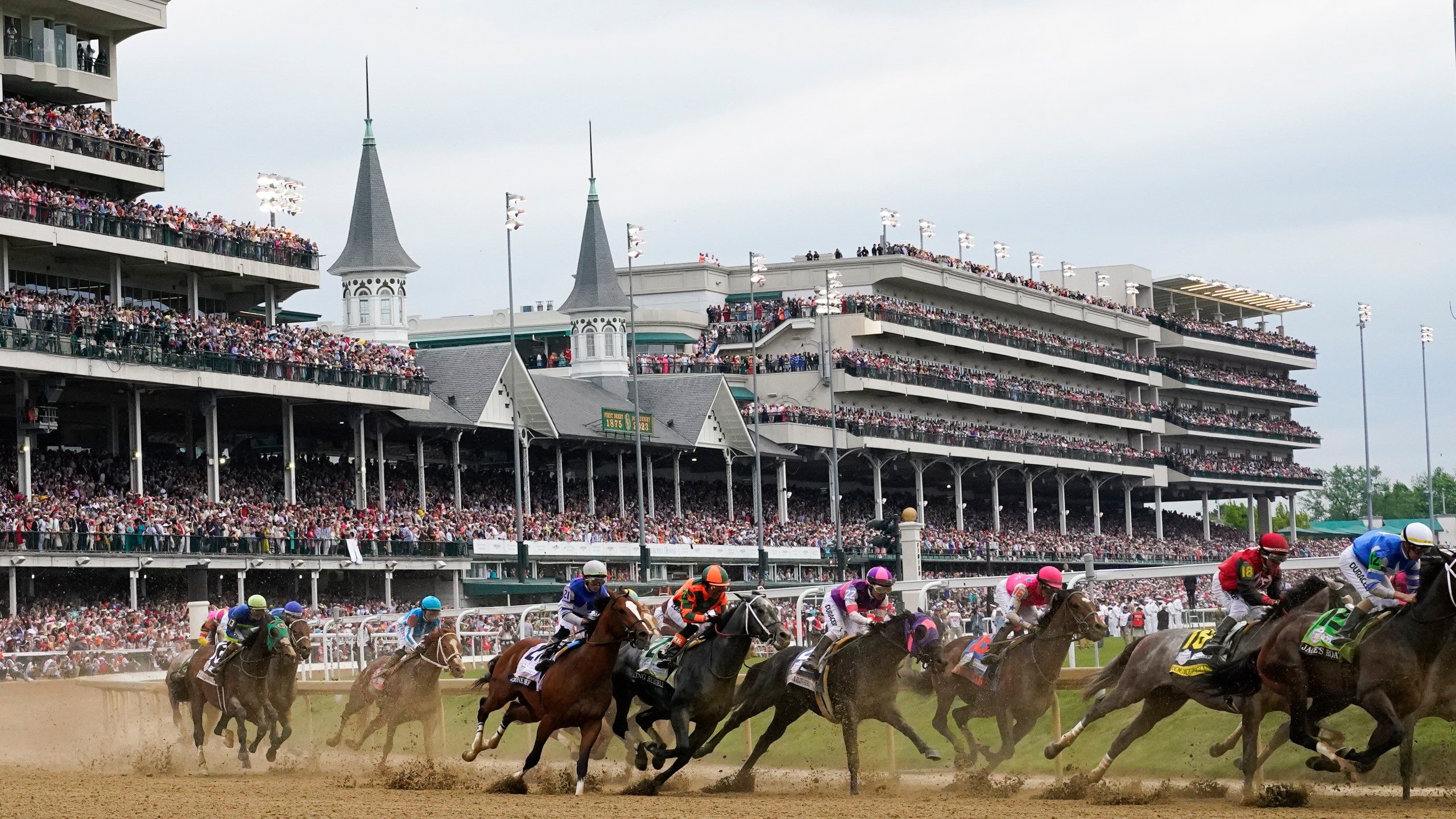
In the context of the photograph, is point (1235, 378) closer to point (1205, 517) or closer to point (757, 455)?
point (1205, 517)

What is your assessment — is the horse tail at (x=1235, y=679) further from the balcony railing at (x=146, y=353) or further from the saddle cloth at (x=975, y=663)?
the balcony railing at (x=146, y=353)

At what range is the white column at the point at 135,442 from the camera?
42719mm

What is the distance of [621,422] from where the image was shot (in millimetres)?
57312

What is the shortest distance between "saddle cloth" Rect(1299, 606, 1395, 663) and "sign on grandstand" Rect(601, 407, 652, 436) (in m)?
42.2

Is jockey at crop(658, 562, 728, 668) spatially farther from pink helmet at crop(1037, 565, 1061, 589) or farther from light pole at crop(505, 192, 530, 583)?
light pole at crop(505, 192, 530, 583)

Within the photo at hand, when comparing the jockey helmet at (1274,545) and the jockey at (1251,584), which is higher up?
the jockey helmet at (1274,545)

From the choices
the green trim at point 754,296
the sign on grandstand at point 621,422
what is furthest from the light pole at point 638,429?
the green trim at point 754,296

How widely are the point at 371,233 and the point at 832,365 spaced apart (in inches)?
624

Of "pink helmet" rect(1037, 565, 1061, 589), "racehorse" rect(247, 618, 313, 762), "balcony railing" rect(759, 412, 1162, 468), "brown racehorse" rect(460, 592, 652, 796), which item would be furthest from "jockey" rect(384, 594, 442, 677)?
"balcony railing" rect(759, 412, 1162, 468)

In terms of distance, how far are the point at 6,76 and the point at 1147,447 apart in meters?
61.2

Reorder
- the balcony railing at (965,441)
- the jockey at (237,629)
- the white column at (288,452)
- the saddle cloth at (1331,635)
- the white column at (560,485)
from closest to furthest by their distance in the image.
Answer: the saddle cloth at (1331,635)
the jockey at (237,629)
the white column at (288,452)
the white column at (560,485)
the balcony railing at (965,441)

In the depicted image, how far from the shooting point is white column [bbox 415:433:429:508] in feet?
165

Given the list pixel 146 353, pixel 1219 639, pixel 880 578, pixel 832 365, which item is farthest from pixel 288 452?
pixel 1219 639

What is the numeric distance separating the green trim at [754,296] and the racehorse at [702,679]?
62.1 meters
